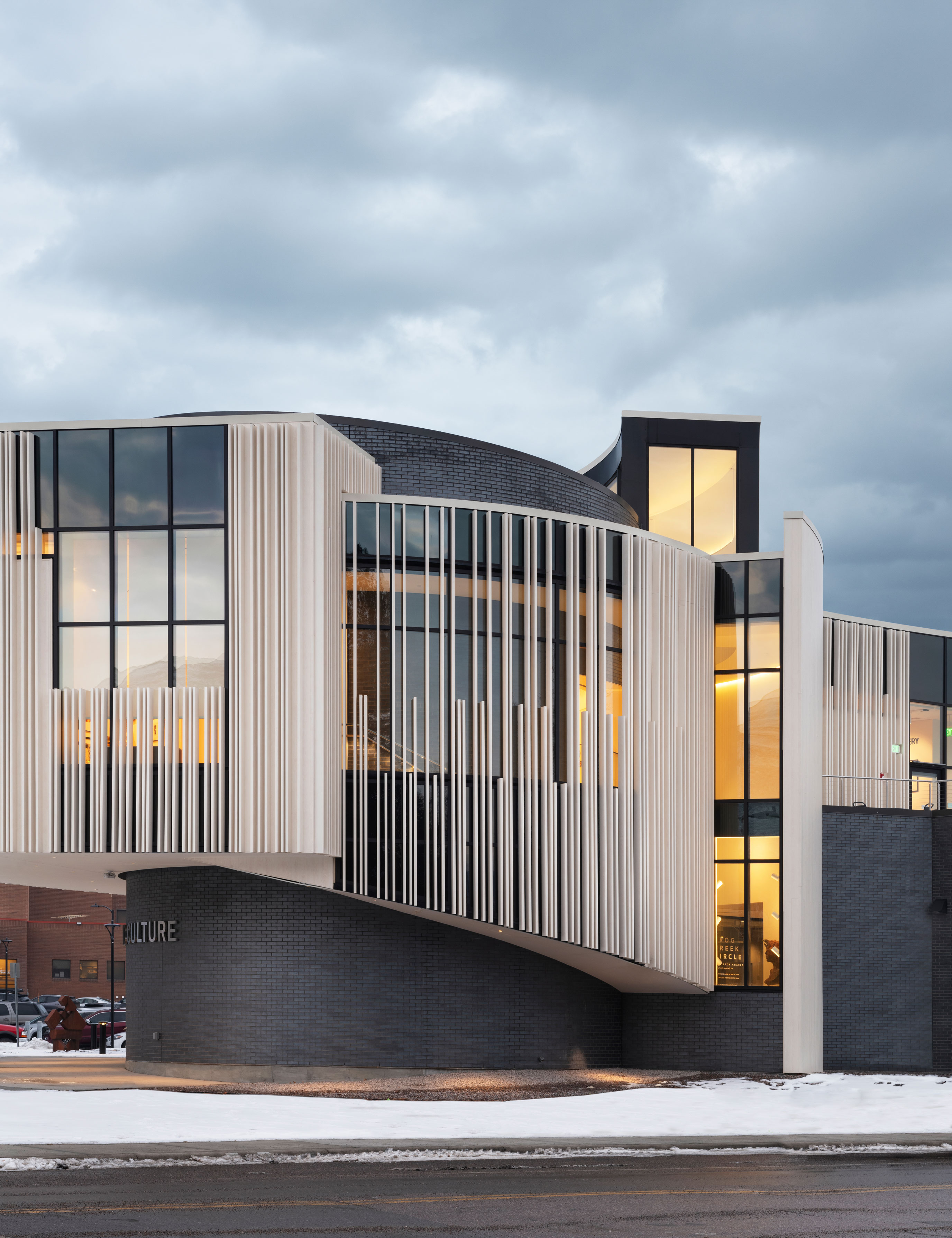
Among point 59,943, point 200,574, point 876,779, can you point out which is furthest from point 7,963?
point 200,574

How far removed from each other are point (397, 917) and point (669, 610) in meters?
7.78

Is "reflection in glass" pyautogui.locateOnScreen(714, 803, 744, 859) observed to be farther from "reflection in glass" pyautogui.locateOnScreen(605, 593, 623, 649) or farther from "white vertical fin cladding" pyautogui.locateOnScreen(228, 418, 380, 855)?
"white vertical fin cladding" pyautogui.locateOnScreen(228, 418, 380, 855)

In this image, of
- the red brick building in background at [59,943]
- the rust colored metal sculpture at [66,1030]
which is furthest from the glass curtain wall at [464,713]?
the red brick building in background at [59,943]

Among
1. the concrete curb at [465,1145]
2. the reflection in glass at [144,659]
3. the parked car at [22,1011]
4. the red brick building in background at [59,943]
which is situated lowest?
the red brick building in background at [59,943]

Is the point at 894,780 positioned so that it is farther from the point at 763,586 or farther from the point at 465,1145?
the point at 465,1145

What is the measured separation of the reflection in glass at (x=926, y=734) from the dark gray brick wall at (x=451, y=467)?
11.9 meters

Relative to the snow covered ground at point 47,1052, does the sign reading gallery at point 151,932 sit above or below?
above

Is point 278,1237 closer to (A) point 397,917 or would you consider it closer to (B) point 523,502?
(A) point 397,917

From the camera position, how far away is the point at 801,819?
→ 28516mm

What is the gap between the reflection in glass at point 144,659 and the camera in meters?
24.6

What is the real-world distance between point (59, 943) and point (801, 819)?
238 feet

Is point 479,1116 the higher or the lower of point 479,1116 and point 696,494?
the lower

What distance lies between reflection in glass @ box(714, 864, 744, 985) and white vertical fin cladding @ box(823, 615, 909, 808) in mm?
5446

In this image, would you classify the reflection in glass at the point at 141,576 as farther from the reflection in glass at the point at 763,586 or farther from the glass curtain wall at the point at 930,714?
the glass curtain wall at the point at 930,714
